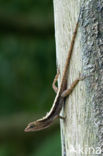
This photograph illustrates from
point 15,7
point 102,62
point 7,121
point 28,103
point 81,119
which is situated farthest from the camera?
point 28,103

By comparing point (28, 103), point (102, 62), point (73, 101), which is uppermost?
point (102, 62)

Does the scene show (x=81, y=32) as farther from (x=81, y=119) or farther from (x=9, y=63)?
(x=9, y=63)

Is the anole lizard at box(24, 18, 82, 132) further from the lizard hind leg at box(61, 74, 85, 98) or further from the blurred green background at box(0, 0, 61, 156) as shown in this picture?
the blurred green background at box(0, 0, 61, 156)

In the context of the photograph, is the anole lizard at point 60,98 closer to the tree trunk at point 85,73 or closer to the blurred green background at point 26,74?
the tree trunk at point 85,73

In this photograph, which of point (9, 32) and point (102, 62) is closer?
point (102, 62)

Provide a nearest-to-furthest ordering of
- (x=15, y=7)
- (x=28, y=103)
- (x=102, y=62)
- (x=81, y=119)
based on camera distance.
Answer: (x=102, y=62), (x=81, y=119), (x=15, y=7), (x=28, y=103)

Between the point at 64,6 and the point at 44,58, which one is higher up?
the point at 64,6

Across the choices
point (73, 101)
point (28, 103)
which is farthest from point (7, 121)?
point (73, 101)
